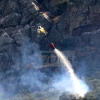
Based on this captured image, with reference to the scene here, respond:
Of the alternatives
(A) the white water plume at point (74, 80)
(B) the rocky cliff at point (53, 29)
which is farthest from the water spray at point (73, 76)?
(B) the rocky cliff at point (53, 29)

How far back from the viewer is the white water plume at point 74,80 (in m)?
63.0

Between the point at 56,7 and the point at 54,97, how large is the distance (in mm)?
24701

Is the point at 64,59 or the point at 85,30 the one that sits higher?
the point at 85,30

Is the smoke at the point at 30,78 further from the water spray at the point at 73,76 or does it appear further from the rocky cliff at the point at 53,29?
the rocky cliff at the point at 53,29

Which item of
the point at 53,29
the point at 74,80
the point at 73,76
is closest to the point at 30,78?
the point at 73,76

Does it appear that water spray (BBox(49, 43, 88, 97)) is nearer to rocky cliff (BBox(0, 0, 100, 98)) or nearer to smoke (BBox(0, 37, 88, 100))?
smoke (BBox(0, 37, 88, 100))

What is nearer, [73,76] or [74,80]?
[74,80]

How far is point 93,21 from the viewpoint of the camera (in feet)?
250

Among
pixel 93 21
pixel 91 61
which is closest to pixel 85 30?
pixel 93 21

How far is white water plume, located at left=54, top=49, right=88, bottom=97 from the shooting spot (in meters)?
63.0

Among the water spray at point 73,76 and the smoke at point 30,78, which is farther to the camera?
the smoke at point 30,78

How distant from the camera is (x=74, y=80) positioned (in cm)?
6794

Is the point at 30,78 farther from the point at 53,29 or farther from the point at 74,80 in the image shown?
the point at 53,29

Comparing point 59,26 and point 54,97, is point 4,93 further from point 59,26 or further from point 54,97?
point 59,26
